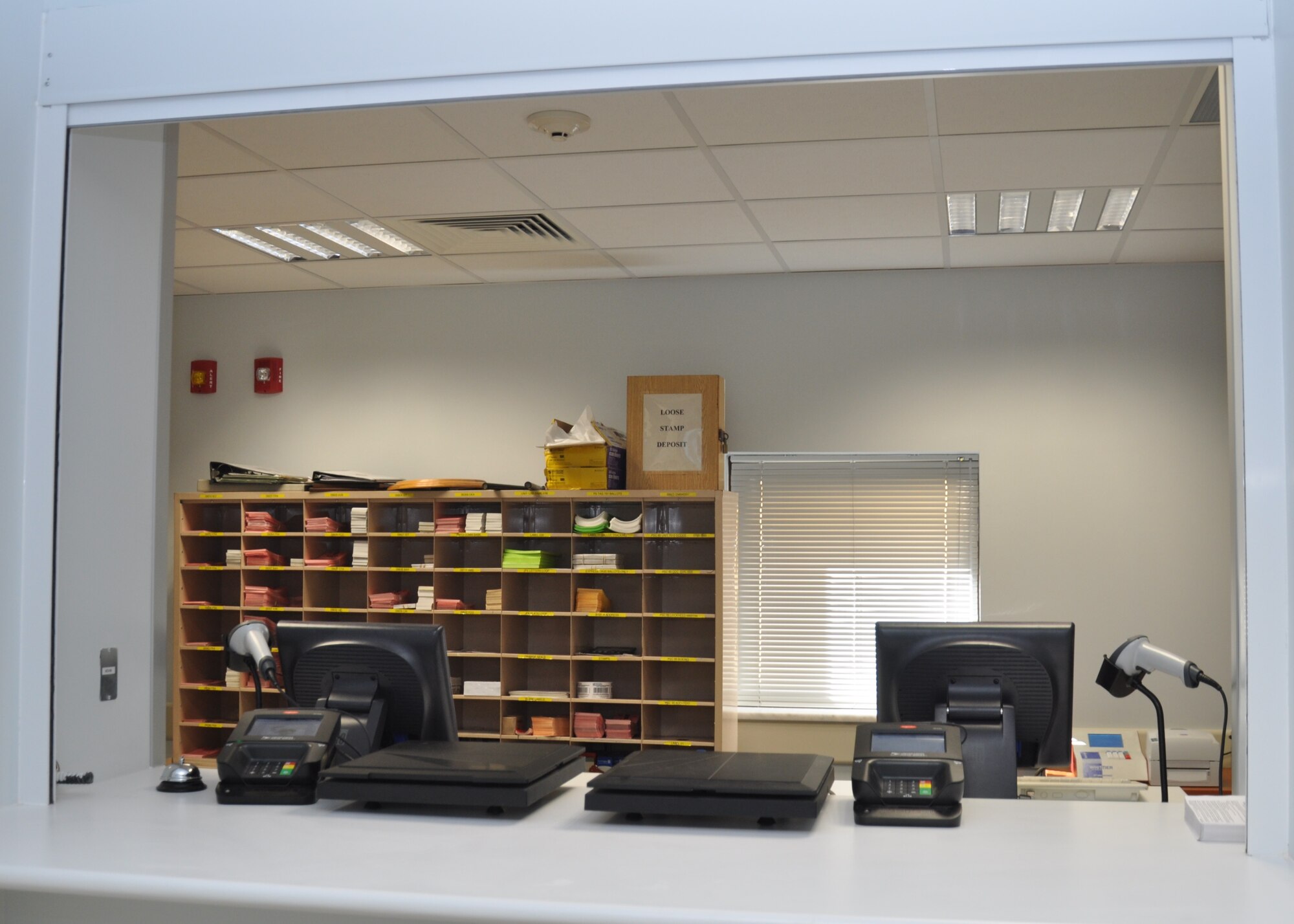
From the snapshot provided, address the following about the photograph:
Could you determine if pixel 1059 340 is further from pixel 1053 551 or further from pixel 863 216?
pixel 863 216

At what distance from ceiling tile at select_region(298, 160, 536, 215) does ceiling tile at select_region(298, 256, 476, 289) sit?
958mm

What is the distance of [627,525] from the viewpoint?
5758 millimetres

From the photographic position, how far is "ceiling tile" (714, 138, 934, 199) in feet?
13.4

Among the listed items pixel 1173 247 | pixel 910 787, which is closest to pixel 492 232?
pixel 1173 247

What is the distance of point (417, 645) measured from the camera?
7.87ft

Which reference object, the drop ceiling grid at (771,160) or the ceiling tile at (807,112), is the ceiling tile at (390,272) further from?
the ceiling tile at (807,112)

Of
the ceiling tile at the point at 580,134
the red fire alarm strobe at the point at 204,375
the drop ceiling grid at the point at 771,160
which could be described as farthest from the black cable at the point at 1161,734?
the red fire alarm strobe at the point at 204,375

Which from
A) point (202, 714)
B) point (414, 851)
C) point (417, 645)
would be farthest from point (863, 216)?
point (202, 714)

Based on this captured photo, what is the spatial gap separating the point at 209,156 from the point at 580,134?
1.41 meters

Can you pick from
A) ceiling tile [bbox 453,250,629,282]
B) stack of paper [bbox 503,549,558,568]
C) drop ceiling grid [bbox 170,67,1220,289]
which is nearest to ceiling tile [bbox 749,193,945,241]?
drop ceiling grid [bbox 170,67,1220,289]

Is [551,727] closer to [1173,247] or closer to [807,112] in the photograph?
[807,112]

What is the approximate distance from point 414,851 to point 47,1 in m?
1.63

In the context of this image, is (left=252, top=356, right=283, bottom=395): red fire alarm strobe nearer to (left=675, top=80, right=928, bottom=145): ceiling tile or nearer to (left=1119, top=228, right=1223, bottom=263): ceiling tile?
(left=675, top=80, right=928, bottom=145): ceiling tile

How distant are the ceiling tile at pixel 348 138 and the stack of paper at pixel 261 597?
2671mm
